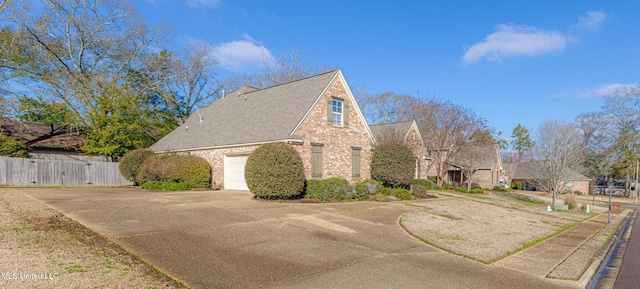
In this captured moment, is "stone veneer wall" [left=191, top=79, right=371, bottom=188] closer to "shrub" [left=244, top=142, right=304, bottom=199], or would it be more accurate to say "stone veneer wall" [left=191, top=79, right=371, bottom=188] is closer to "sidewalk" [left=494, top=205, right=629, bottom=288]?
"shrub" [left=244, top=142, right=304, bottom=199]

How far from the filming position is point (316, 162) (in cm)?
1728

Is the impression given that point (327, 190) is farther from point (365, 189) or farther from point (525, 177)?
point (525, 177)

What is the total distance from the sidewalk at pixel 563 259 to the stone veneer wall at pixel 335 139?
34.2 feet

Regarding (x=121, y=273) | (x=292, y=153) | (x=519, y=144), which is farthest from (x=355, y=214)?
(x=519, y=144)

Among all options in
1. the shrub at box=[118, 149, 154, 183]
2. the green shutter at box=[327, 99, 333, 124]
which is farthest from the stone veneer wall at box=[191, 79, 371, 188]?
the shrub at box=[118, 149, 154, 183]

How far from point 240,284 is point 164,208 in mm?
7429

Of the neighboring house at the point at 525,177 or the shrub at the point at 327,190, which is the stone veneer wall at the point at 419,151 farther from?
the neighboring house at the point at 525,177

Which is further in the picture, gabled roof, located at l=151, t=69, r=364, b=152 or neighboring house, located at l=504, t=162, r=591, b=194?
neighboring house, located at l=504, t=162, r=591, b=194

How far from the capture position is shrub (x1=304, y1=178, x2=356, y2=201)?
49.8 feet

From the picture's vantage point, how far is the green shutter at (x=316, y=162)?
1709 cm

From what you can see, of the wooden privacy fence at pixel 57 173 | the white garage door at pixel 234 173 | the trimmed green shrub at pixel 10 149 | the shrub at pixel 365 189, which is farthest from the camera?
the trimmed green shrub at pixel 10 149

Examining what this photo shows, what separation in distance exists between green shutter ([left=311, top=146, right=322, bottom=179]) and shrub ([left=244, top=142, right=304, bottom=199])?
2515mm

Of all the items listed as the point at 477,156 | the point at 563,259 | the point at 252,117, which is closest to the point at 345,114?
the point at 252,117

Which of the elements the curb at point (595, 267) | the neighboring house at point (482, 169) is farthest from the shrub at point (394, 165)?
the neighboring house at point (482, 169)
